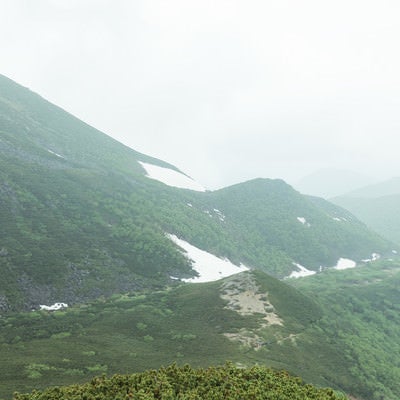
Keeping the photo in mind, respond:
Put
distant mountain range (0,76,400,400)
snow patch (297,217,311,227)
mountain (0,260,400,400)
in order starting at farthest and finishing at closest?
1. snow patch (297,217,311,227)
2. distant mountain range (0,76,400,400)
3. mountain (0,260,400,400)

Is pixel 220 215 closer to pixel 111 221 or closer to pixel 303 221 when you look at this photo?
pixel 303 221

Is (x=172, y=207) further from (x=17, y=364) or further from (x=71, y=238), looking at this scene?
(x=17, y=364)

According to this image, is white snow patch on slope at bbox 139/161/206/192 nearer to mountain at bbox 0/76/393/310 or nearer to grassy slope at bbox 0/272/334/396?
mountain at bbox 0/76/393/310

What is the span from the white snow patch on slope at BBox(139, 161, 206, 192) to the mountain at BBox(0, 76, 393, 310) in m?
0.85

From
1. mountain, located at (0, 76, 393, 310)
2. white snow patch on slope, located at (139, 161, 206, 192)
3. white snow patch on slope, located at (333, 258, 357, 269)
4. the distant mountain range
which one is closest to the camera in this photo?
the distant mountain range

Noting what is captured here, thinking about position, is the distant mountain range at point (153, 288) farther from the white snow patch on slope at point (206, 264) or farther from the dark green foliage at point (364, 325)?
the white snow patch on slope at point (206, 264)

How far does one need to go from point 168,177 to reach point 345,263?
231 ft

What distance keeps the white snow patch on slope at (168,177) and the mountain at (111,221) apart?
854 mm

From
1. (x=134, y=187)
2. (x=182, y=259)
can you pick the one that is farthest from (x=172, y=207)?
(x=182, y=259)

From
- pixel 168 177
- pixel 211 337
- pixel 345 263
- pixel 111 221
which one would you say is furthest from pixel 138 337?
pixel 168 177

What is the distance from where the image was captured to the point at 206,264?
69.4 metres

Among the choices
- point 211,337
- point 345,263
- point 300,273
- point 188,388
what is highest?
point 345,263

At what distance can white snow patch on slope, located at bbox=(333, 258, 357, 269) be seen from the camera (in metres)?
99.6

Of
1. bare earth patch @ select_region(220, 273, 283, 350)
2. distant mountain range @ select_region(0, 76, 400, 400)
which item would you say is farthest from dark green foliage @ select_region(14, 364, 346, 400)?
bare earth patch @ select_region(220, 273, 283, 350)
